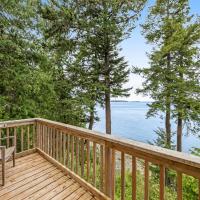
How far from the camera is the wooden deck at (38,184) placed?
121 inches

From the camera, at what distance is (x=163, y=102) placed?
12.5 m

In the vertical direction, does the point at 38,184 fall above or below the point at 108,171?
below

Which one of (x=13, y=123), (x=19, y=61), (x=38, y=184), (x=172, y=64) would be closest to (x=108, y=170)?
(x=38, y=184)

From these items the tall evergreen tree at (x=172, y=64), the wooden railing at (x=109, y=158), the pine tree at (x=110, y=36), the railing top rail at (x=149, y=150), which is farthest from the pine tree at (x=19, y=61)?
the tall evergreen tree at (x=172, y=64)

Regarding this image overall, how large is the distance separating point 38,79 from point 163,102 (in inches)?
283

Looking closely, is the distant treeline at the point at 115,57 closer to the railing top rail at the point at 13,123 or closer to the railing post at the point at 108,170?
the railing top rail at the point at 13,123

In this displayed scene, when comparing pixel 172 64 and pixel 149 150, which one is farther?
pixel 172 64

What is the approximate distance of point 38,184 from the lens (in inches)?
136

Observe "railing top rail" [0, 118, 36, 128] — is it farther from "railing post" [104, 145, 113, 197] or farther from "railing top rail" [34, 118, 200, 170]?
"railing post" [104, 145, 113, 197]

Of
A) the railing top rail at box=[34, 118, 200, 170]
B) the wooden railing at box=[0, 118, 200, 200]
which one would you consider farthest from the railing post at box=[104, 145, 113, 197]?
the railing top rail at box=[34, 118, 200, 170]

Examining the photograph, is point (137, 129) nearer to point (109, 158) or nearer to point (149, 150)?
point (109, 158)

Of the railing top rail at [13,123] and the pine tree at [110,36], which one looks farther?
the pine tree at [110,36]

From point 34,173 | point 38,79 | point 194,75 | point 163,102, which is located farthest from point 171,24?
point 34,173

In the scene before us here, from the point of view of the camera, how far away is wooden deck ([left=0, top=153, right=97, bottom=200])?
3078 mm
